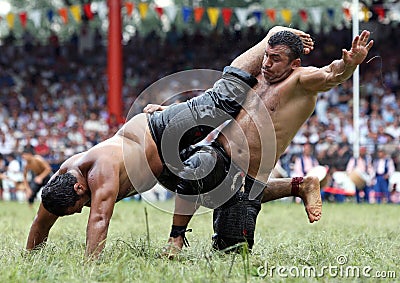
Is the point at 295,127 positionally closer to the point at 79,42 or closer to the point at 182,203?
the point at 182,203

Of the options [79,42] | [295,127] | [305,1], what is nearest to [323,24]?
[305,1]

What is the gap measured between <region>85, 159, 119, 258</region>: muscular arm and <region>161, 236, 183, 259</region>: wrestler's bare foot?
0.36 metres

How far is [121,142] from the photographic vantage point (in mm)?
4281

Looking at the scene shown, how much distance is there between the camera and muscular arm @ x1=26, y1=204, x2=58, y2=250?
4344mm

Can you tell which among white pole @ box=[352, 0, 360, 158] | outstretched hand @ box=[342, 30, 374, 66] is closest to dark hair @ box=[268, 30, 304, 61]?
outstretched hand @ box=[342, 30, 374, 66]

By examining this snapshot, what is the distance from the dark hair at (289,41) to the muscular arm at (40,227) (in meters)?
1.65

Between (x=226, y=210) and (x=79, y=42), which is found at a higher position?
(x=79, y=42)

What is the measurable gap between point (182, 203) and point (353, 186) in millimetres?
8680

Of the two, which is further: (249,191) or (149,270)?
(249,191)

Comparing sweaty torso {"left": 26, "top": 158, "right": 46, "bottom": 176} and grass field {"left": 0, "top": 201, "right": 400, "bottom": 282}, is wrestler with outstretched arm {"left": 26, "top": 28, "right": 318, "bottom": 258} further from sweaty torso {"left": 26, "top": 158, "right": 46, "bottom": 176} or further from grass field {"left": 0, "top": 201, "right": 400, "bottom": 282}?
sweaty torso {"left": 26, "top": 158, "right": 46, "bottom": 176}

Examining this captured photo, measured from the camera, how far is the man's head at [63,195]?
13.5ft

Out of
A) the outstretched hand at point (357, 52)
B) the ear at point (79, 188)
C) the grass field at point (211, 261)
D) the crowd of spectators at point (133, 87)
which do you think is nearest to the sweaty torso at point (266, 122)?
the outstretched hand at point (357, 52)

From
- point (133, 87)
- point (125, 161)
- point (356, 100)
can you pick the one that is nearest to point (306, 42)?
point (125, 161)

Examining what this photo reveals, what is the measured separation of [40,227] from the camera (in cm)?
440
